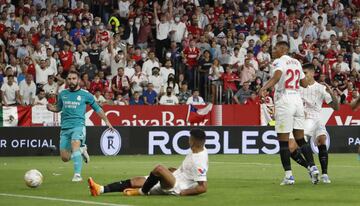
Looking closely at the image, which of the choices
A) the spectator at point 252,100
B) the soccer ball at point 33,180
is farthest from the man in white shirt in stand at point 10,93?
the soccer ball at point 33,180

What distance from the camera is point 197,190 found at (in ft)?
48.1

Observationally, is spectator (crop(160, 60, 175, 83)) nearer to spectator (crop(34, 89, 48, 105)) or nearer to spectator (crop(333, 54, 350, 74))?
spectator (crop(34, 89, 48, 105))

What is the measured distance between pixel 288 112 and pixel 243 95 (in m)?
15.7

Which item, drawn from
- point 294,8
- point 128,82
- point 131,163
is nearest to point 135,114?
point 128,82

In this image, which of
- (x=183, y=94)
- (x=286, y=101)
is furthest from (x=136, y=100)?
(x=286, y=101)

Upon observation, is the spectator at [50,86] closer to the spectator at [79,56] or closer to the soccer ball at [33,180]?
the spectator at [79,56]

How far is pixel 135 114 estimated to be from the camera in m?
31.0

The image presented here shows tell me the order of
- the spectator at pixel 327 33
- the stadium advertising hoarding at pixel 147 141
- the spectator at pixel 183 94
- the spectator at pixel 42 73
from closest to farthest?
the stadium advertising hoarding at pixel 147 141, the spectator at pixel 42 73, the spectator at pixel 183 94, the spectator at pixel 327 33

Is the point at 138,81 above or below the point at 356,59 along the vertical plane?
below

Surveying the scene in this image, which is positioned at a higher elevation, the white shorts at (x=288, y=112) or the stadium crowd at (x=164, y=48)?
the stadium crowd at (x=164, y=48)

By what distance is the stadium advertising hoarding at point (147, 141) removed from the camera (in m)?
28.9

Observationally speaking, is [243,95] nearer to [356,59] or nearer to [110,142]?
[356,59]

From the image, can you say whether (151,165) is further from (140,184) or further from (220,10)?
(220,10)

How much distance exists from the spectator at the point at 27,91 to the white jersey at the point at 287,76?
49.6ft
